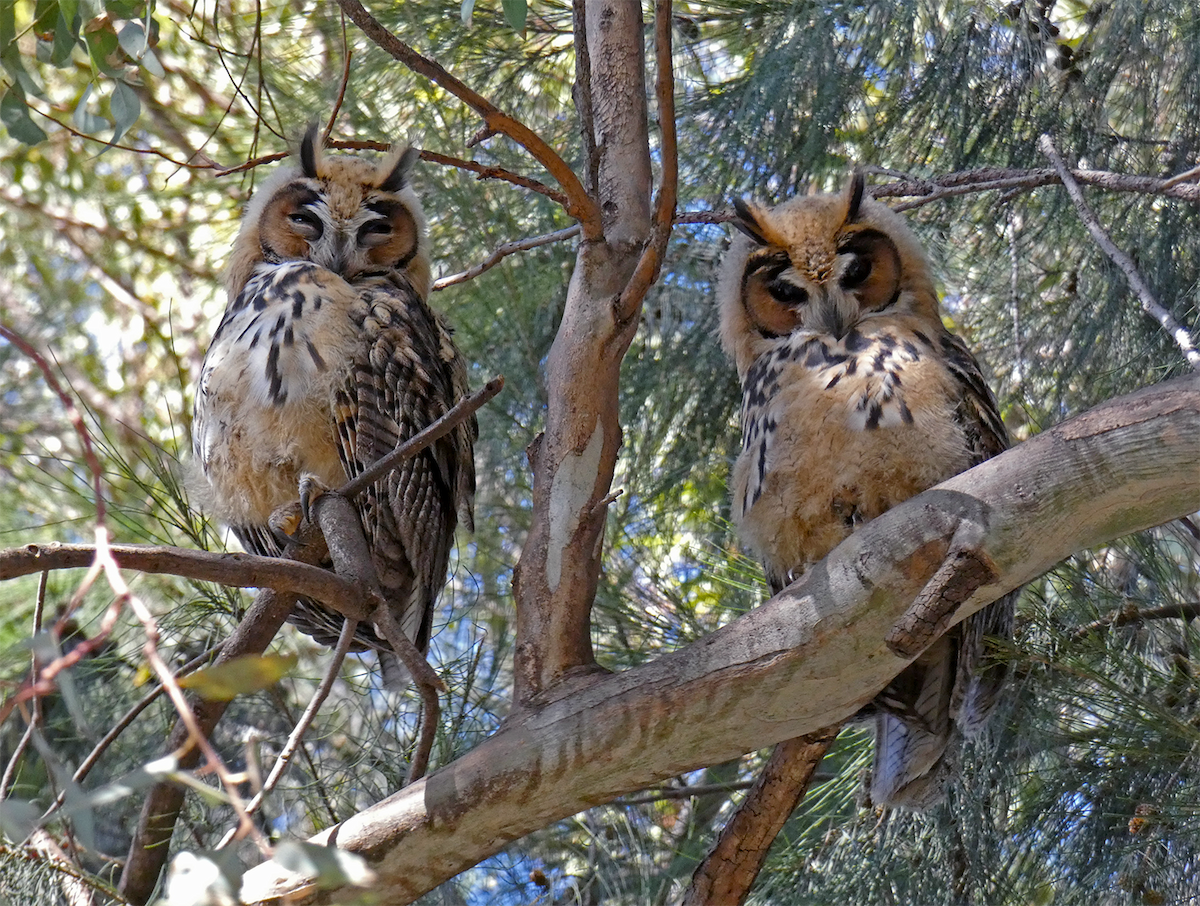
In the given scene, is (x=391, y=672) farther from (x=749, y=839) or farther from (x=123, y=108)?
(x=123, y=108)

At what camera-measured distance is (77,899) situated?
1.64 meters

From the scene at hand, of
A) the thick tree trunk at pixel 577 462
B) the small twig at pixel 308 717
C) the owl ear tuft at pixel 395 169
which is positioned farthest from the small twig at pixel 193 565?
the owl ear tuft at pixel 395 169

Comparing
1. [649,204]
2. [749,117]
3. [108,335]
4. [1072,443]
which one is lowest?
[1072,443]

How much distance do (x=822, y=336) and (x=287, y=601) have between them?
3.06 feet

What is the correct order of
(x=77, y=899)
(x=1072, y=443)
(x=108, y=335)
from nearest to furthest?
(x=1072, y=443)
(x=77, y=899)
(x=108, y=335)

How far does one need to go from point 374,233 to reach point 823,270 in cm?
86

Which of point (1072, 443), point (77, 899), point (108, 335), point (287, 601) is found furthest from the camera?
point (108, 335)

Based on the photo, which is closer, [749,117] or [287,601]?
[287,601]

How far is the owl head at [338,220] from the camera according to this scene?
8.10ft

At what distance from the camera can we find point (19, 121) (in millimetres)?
1624

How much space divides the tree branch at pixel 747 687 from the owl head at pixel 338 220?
4.00 feet

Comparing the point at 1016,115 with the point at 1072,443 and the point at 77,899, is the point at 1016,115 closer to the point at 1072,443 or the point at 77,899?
the point at 1072,443

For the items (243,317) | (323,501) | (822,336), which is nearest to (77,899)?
(323,501)

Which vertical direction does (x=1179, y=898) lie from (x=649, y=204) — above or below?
below
